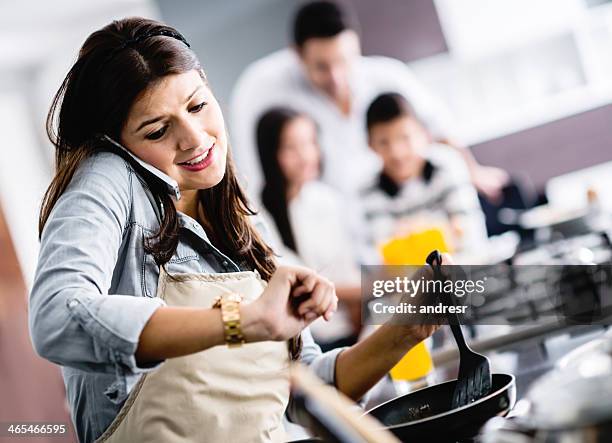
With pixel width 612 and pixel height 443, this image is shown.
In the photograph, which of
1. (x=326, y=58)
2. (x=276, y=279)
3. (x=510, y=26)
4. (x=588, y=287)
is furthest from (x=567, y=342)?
(x=510, y=26)

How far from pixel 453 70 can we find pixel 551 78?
2.32ft

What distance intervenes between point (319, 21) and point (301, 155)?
3.07ft

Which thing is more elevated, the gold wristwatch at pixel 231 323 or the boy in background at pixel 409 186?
the gold wristwatch at pixel 231 323

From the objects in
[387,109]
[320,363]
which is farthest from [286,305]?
[387,109]

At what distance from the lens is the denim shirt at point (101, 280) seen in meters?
0.91

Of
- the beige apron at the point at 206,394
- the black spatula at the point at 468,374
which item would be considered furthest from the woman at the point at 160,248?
the black spatula at the point at 468,374

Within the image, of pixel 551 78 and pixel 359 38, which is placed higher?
pixel 359 38

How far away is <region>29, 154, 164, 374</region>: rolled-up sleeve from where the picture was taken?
0.90 meters

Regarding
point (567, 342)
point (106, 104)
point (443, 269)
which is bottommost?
point (567, 342)

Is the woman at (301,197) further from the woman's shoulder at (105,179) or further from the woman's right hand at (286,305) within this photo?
the woman's right hand at (286,305)

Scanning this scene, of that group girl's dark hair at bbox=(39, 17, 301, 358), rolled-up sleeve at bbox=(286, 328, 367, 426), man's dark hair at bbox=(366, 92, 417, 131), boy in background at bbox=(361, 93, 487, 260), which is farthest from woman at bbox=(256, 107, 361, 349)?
girl's dark hair at bbox=(39, 17, 301, 358)

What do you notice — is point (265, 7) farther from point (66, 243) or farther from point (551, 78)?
point (66, 243)

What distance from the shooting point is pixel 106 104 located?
1.18 metres

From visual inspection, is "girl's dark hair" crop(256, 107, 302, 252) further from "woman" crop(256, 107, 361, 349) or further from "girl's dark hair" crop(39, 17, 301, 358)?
"girl's dark hair" crop(39, 17, 301, 358)
